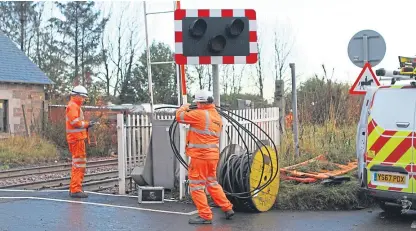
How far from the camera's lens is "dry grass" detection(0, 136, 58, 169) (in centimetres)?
2083

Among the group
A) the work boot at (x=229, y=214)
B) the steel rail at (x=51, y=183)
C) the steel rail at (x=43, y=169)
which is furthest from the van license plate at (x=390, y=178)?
the steel rail at (x=43, y=169)

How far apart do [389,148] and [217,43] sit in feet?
9.87

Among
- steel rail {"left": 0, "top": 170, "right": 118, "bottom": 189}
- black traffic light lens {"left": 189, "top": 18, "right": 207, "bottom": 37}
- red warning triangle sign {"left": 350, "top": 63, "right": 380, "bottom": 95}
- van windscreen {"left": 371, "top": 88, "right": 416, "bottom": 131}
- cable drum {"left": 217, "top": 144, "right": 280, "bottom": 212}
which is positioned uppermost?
black traffic light lens {"left": 189, "top": 18, "right": 207, "bottom": 37}

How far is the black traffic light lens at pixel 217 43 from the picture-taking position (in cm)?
902

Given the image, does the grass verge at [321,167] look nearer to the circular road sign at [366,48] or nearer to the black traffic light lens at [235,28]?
the circular road sign at [366,48]

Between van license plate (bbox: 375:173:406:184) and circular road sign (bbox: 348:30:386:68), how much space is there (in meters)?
3.85

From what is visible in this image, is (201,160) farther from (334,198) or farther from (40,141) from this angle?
(40,141)

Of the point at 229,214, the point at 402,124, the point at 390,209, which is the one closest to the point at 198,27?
the point at 229,214

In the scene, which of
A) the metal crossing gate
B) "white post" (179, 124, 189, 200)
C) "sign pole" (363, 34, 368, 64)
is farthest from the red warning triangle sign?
"white post" (179, 124, 189, 200)

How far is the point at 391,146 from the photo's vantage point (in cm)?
823

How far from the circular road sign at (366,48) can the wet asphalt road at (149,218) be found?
11.4 feet

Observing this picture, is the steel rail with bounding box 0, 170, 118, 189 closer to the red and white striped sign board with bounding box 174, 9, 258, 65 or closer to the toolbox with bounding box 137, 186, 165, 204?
the toolbox with bounding box 137, 186, 165, 204

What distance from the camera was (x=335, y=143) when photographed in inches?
521

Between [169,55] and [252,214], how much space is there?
34.0 meters
